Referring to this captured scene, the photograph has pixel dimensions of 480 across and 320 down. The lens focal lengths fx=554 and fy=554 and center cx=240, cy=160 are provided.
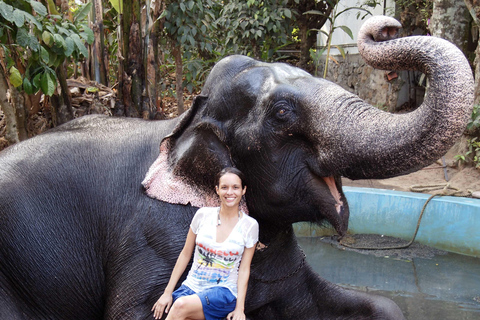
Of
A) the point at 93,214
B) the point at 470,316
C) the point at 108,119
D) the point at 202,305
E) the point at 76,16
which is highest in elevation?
the point at 76,16

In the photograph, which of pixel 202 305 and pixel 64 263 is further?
pixel 64 263

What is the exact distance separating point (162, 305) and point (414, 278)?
2.94 meters

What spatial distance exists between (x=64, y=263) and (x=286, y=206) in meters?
1.00

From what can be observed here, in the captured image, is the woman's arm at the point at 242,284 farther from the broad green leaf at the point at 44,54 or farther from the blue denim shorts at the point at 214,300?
the broad green leaf at the point at 44,54

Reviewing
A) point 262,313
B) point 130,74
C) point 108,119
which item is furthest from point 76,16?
point 262,313

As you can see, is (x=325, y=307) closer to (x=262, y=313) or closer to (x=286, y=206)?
(x=262, y=313)

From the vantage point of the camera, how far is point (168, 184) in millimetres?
2361

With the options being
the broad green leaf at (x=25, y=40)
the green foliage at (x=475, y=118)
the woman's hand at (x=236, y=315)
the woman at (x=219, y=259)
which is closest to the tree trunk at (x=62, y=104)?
the broad green leaf at (x=25, y=40)

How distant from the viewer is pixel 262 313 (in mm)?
2752

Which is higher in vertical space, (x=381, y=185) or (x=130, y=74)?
(x=130, y=74)

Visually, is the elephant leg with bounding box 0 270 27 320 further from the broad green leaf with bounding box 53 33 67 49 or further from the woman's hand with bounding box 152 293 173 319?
the broad green leaf with bounding box 53 33 67 49

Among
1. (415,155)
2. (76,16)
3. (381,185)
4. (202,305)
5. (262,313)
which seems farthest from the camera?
(381,185)

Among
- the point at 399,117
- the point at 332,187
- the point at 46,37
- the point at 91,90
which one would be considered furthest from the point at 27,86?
the point at 399,117

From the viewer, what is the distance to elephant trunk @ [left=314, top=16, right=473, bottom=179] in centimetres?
179
